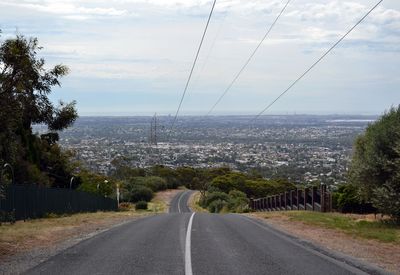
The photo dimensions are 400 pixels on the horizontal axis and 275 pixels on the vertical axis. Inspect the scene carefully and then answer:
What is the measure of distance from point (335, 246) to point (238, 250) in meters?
3.14

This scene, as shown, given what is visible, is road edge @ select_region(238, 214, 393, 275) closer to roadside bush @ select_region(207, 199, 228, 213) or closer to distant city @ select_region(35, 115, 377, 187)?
roadside bush @ select_region(207, 199, 228, 213)

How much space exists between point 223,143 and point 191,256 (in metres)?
136

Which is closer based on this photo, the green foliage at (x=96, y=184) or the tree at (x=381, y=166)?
the tree at (x=381, y=166)

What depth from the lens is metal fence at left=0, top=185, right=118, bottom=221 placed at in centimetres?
2340

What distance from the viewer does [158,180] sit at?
323 feet

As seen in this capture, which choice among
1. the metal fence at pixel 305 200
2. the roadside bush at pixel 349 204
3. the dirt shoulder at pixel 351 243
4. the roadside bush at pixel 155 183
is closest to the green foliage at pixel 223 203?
the metal fence at pixel 305 200

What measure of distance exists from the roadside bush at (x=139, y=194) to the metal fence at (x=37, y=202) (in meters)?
38.7

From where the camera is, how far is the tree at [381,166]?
816 inches

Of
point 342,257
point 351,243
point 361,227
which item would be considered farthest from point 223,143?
point 342,257

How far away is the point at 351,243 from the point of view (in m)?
16.3

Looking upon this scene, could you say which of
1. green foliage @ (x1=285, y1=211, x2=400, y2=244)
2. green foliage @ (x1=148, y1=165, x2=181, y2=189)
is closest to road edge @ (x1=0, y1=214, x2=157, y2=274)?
green foliage @ (x1=285, y1=211, x2=400, y2=244)

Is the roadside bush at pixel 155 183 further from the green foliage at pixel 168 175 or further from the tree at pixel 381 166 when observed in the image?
the tree at pixel 381 166

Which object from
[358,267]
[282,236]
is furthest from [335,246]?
[358,267]

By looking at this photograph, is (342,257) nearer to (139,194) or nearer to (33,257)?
(33,257)
